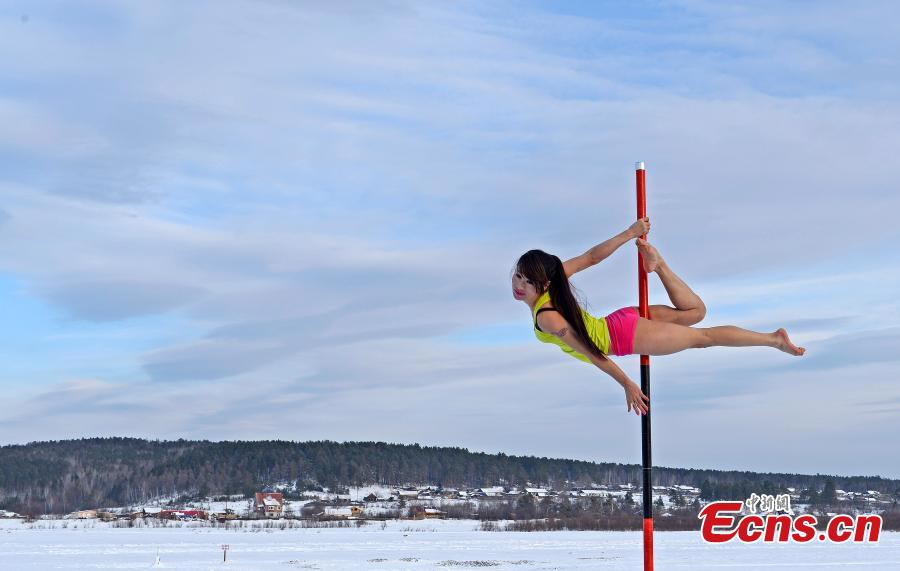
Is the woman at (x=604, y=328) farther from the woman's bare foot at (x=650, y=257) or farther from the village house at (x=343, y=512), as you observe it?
the village house at (x=343, y=512)

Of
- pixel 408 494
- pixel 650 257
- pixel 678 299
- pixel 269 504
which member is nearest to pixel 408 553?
pixel 678 299

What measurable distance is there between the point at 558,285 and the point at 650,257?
580mm

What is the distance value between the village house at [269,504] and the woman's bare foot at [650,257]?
74.9 metres

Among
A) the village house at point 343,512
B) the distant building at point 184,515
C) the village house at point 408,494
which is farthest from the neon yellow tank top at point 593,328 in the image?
the village house at point 408,494

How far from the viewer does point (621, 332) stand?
5.39 meters

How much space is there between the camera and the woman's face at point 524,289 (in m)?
5.33

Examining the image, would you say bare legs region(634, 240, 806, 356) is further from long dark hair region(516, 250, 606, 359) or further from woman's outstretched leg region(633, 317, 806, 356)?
long dark hair region(516, 250, 606, 359)

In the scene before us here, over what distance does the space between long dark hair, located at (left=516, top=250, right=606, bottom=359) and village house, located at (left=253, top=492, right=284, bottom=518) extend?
246 ft

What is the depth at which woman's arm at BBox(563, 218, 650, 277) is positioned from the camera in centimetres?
545

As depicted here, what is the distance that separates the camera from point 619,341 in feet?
17.7

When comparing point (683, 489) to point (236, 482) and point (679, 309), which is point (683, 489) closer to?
point (236, 482)

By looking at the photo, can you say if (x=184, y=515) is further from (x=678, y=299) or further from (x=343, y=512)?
(x=678, y=299)

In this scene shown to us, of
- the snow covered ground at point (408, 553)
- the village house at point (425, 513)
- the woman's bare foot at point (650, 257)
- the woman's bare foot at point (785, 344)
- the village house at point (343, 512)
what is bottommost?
the village house at point (343, 512)

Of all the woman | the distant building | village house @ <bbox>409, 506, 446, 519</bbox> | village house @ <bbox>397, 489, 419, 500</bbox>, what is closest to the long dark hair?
the woman
